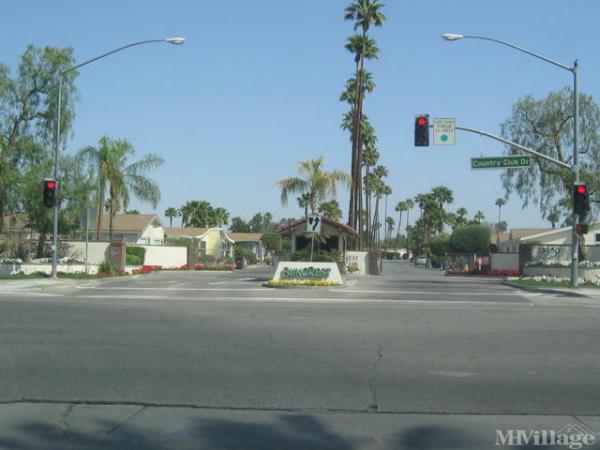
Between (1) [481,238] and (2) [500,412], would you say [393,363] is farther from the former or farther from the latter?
(1) [481,238]

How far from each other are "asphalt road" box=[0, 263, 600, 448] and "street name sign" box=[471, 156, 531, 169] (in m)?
11.0

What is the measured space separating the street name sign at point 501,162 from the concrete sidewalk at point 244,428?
69.3 feet

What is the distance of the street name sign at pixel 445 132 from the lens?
25.7 metres

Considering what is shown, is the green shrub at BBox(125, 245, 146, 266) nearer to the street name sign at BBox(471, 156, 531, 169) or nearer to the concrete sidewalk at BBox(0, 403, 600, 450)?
the street name sign at BBox(471, 156, 531, 169)

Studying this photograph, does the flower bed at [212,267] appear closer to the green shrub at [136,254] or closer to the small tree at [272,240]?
the green shrub at [136,254]

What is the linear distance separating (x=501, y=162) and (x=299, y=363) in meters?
19.6

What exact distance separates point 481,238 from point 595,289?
51.0m

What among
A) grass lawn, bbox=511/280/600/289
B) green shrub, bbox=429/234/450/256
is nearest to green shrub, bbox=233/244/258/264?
green shrub, bbox=429/234/450/256

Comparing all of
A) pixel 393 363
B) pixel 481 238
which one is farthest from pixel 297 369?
pixel 481 238

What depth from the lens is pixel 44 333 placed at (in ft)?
42.2

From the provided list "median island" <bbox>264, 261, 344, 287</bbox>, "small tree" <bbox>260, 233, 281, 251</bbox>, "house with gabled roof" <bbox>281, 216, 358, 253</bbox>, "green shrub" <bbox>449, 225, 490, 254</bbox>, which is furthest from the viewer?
"small tree" <bbox>260, 233, 281, 251</bbox>

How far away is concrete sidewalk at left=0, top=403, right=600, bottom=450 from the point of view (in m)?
6.63

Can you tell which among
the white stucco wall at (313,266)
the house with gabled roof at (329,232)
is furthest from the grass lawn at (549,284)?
the house with gabled roof at (329,232)

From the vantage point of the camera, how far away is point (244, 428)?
713 cm
